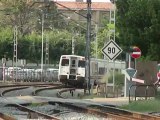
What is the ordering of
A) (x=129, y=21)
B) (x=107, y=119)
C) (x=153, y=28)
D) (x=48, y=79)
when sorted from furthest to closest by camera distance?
(x=48, y=79) < (x=129, y=21) < (x=153, y=28) < (x=107, y=119)

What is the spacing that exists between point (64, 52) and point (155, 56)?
60755mm

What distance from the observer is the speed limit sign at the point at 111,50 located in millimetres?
28875

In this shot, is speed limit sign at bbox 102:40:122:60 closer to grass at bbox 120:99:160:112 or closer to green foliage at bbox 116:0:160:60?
green foliage at bbox 116:0:160:60

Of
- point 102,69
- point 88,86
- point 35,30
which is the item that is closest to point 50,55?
point 35,30

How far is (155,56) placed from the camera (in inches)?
1362

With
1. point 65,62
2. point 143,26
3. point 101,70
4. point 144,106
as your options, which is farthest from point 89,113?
point 101,70

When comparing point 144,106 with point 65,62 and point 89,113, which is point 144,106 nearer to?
point 89,113

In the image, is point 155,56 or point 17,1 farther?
point 17,1

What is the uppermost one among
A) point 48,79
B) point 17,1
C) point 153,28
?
point 17,1

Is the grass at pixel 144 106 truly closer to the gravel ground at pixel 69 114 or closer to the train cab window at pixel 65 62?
the gravel ground at pixel 69 114

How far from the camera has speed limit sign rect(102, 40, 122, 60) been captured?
94.7ft

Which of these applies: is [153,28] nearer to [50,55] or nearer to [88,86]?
[88,86]

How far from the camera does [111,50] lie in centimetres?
2895

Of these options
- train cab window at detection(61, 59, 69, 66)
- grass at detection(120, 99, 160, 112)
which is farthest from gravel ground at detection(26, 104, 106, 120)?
train cab window at detection(61, 59, 69, 66)
